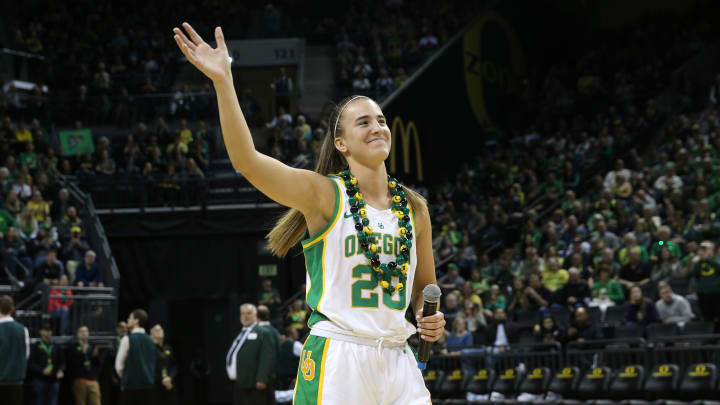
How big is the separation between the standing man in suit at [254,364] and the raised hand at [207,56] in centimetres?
826

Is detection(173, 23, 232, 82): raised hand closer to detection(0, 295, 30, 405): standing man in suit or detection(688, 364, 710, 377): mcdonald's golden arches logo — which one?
detection(0, 295, 30, 405): standing man in suit

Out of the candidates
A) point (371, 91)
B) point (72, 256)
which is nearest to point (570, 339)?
point (72, 256)

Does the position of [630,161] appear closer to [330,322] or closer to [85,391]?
[85,391]

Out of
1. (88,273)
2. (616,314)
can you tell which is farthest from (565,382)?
(88,273)

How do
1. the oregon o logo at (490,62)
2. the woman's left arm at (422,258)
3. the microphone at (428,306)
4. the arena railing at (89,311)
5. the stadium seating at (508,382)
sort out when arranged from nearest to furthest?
the microphone at (428,306)
the woman's left arm at (422,258)
the stadium seating at (508,382)
the arena railing at (89,311)
the oregon o logo at (490,62)

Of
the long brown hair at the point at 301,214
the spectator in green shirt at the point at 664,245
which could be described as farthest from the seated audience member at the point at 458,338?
the long brown hair at the point at 301,214

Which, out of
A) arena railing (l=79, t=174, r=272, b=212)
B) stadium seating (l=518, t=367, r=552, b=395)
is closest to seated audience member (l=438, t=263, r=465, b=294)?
stadium seating (l=518, t=367, r=552, b=395)

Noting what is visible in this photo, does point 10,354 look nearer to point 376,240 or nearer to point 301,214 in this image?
point 301,214

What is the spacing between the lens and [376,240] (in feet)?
12.3

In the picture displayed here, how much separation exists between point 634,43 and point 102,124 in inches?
585

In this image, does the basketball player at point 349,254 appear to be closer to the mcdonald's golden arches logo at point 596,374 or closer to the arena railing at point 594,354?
the arena railing at point 594,354

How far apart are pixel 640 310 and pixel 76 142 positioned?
555 inches

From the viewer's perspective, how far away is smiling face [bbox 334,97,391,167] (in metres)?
3.90

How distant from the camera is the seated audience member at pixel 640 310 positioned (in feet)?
42.3
